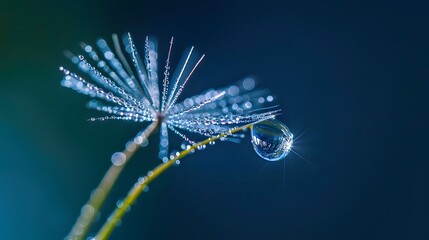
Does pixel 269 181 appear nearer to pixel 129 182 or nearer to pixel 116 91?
pixel 129 182

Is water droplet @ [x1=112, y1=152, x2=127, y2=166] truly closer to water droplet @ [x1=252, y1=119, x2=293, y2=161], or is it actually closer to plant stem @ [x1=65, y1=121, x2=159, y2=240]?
plant stem @ [x1=65, y1=121, x2=159, y2=240]

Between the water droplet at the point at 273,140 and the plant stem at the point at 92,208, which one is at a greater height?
the water droplet at the point at 273,140

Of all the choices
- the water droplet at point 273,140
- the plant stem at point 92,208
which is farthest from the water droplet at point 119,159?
the water droplet at point 273,140

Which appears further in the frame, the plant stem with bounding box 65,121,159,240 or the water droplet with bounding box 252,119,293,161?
the water droplet with bounding box 252,119,293,161

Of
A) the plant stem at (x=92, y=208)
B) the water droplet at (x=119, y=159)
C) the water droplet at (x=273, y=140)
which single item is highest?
the water droplet at (x=273, y=140)

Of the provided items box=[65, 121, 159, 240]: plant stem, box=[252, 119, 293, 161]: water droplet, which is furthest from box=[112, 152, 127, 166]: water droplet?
box=[252, 119, 293, 161]: water droplet

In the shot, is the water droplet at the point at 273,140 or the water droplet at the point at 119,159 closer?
the water droplet at the point at 119,159

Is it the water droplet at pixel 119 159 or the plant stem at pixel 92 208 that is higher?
the water droplet at pixel 119 159

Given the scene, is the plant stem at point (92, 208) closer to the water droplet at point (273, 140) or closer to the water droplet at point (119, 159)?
the water droplet at point (119, 159)

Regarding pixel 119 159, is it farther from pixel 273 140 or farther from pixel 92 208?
pixel 273 140
